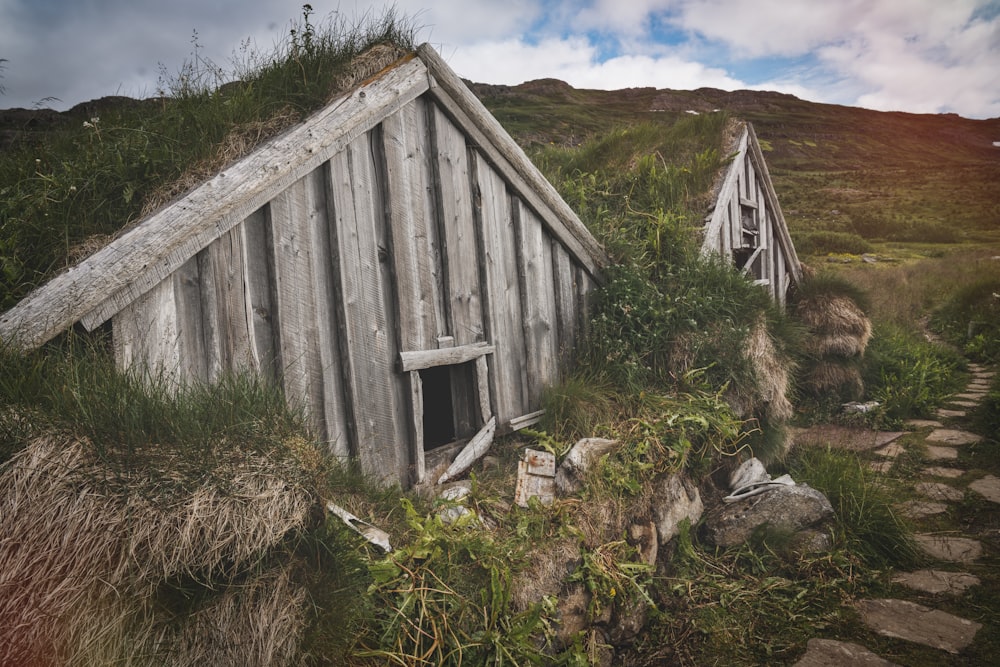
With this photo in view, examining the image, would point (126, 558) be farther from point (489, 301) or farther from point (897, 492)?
point (897, 492)

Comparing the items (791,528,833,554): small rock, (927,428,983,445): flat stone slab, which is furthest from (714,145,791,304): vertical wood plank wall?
(791,528,833,554): small rock

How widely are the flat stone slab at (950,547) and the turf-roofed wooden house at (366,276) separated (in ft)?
11.0

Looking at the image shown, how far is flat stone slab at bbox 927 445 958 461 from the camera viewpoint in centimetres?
677

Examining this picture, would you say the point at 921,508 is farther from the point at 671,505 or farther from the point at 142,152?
the point at 142,152

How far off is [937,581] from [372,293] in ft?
14.9

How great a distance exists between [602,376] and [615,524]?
1.58 meters

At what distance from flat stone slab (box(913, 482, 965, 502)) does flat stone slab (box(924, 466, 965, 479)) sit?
29 centimetres

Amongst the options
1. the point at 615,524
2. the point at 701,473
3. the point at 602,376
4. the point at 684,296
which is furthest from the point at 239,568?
the point at 684,296

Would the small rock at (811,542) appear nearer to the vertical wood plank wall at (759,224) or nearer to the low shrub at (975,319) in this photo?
the vertical wood plank wall at (759,224)

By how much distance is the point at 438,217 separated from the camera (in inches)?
175

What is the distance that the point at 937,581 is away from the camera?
4.19 meters

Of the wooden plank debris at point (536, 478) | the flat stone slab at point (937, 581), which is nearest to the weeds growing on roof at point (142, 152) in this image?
the wooden plank debris at point (536, 478)

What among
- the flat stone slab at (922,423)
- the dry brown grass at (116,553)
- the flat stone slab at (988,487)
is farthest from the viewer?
the flat stone slab at (922,423)

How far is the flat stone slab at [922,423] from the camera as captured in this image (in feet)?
26.4
